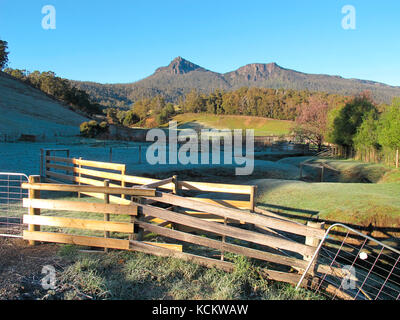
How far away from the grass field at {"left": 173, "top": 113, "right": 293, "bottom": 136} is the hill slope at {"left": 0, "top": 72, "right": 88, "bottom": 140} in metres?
51.5

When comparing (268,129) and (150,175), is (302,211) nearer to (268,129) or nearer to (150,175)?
→ (150,175)

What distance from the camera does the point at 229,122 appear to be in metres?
113

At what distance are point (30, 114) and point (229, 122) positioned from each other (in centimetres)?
7156

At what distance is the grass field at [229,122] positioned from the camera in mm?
101262

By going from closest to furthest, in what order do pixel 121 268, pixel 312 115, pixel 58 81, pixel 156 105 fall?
pixel 121 268 < pixel 312 115 < pixel 58 81 < pixel 156 105

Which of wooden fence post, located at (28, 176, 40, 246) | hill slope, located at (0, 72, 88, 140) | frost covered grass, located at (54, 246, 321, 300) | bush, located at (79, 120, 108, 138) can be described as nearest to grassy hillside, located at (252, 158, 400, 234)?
frost covered grass, located at (54, 246, 321, 300)

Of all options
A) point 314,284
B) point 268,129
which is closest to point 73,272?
point 314,284

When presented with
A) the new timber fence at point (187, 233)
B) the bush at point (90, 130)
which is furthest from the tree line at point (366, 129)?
the bush at point (90, 130)

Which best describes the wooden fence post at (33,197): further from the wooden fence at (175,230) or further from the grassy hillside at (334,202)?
the grassy hillside at (334,202)

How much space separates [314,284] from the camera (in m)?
4.06

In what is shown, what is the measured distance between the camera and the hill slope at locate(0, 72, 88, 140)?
142ft

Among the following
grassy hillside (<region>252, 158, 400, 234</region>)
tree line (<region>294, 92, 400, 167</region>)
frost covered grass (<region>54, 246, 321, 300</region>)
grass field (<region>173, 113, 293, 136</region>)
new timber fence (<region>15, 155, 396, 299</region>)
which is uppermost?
grass field (<region>173, 113, 293, 136</region>)

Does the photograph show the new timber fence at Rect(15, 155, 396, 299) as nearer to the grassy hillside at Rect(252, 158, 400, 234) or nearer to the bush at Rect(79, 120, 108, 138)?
the grassy hillside at Rect(252, 158, 400, 234)
